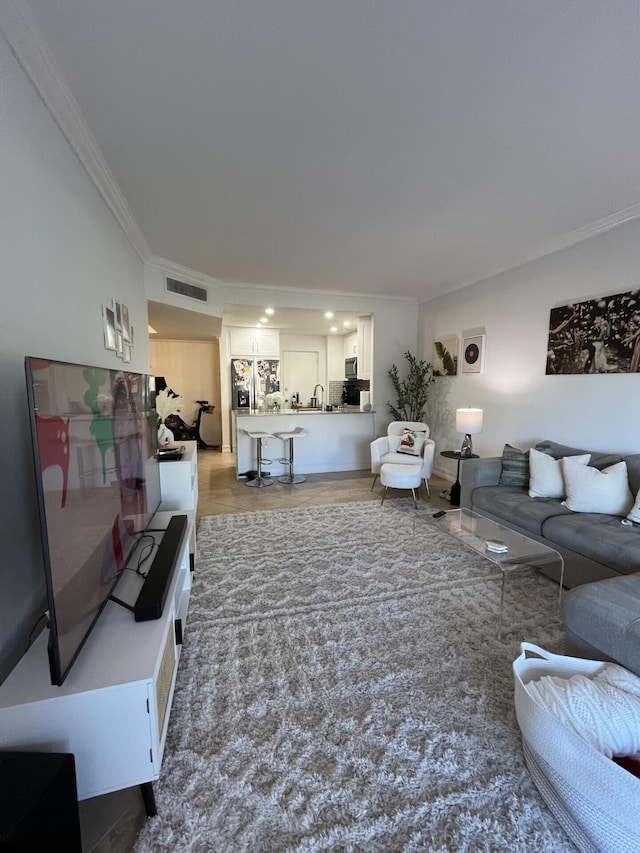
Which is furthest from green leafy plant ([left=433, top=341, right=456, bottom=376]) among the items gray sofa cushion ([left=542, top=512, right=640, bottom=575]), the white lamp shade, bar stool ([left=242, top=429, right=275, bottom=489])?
gray sofa cushion ([left=542, top=512, right=640, bottom=575])

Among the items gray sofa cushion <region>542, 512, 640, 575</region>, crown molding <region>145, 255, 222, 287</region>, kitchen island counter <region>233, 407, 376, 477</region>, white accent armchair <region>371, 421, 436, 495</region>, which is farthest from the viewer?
kitchen island counter <region>233, 407, 376, 477</region>

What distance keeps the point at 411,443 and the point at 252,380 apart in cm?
356

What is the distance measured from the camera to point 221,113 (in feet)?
5.61

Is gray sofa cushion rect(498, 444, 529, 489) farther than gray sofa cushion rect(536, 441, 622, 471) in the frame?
Yes

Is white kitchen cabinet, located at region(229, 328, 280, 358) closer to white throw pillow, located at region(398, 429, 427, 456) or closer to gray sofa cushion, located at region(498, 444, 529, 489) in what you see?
white throw pillow, located at region(398, 429, 427, 456)

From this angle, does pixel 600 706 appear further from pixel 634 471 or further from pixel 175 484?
pixel 175 484

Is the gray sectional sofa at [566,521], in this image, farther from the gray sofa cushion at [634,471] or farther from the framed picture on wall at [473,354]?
the framed picture on wall at [473,354]

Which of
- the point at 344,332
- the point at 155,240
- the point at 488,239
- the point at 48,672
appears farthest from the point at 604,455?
the point at 344,332

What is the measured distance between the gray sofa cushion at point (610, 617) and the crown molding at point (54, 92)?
10.1 feet

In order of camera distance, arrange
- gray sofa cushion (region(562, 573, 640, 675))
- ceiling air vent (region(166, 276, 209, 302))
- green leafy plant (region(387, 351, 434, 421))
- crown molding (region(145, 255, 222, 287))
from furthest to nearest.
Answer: green leafy plant (region(387, 351, 434, 421))
ceiling air vent (region(166, 276, 209, 302))
crown molding (region(145, 255, 222, 287))
gray sofa cushion (region(562, 573, 640, 675))

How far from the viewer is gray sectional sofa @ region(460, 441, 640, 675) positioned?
145 centimetres

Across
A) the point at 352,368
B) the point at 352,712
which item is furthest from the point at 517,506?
the point at 352,368

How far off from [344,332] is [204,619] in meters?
6.11

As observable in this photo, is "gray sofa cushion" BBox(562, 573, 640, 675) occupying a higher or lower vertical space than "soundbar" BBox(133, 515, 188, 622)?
lower
